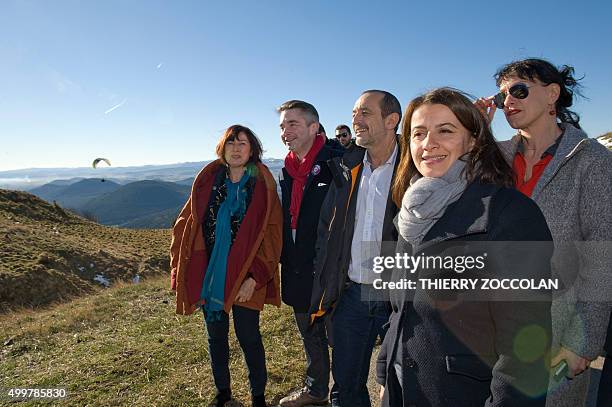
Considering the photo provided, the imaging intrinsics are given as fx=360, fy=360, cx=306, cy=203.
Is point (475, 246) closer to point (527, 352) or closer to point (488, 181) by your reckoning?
point (488, 181)

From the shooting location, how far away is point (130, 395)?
504 centimetres

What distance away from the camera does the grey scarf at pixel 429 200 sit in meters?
1.96

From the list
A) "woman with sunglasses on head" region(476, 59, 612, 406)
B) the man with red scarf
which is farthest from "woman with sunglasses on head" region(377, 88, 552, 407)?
the man with red scarf

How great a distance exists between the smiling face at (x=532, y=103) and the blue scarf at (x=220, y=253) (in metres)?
2.90

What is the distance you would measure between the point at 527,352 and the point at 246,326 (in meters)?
3.25

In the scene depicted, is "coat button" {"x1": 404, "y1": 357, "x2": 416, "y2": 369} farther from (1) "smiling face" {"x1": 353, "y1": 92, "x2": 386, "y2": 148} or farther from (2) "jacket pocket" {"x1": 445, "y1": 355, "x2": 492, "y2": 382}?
(1) "smiling face" {"x1": 353, "y1": 92, "x2": 386, "y2": 148}

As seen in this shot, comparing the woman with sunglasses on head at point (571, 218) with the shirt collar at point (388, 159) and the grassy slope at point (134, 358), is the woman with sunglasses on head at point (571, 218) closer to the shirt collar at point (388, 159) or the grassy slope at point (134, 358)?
the shirt collar at point (388, 159)

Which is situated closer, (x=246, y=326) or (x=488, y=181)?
(x=488, y=181)

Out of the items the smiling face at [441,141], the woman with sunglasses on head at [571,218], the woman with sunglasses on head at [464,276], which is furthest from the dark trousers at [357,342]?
the smiling face at [441,141]

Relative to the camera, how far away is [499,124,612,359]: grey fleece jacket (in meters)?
2.42

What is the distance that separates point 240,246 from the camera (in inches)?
169

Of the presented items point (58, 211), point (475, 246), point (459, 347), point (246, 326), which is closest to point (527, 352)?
point (459, 347)

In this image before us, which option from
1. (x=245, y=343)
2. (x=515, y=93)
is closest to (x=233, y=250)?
(x=245, y=343)

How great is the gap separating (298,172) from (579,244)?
2.87 meters
